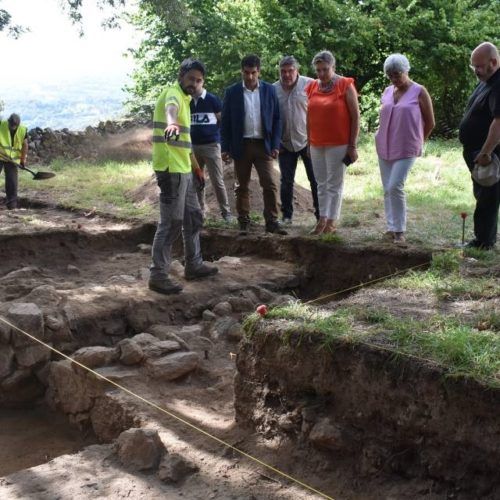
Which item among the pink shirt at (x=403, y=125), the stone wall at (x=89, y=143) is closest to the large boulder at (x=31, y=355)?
the pink shirt at (x=403, y=125)

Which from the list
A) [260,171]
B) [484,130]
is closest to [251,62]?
[260,171]

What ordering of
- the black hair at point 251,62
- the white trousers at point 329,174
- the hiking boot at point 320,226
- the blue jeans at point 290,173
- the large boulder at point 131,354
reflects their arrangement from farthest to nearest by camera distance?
the blue jeans at point 290,173 < the hiking boot at point 320,226 < the black hair at point 251,62 < the white trousers at point 329,174 < the large boulder at point 131,354

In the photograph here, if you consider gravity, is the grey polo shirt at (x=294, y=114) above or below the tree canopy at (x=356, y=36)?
below

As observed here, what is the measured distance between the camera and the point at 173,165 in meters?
5.34

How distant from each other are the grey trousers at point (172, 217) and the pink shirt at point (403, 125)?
1.94 meters

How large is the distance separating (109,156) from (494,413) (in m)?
15.5

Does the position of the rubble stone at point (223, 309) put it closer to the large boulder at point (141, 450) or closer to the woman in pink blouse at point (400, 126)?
the woman in pink blouse at point (400, 126)

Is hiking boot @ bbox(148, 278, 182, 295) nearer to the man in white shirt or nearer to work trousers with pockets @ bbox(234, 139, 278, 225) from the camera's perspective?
work trousers with pockets @ bbox(234, 139, 278, 225)

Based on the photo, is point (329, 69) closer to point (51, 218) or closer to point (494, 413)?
point (494, 413)

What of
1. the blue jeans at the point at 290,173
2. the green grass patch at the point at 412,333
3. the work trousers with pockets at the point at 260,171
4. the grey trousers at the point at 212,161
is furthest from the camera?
the grey trousers at the point at 212,161

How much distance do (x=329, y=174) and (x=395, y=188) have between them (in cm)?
72

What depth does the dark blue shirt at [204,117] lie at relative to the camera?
7215 mm

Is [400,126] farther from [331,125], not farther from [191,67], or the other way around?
[191,67]

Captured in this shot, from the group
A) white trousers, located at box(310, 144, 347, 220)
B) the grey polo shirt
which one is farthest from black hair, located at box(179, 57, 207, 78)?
the grey polo shirt
